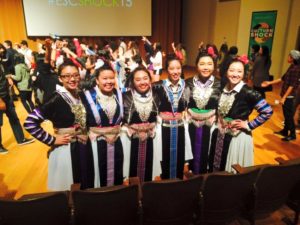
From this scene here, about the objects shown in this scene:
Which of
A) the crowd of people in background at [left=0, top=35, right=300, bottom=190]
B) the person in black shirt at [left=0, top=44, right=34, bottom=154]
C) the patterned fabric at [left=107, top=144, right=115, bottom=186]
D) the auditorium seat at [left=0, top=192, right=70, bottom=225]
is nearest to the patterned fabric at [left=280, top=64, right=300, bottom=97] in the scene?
the crowd of people in background at [left=0, top=35, right=300, bottom=190]

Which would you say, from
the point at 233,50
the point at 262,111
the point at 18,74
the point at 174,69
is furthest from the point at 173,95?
the point at 18,74

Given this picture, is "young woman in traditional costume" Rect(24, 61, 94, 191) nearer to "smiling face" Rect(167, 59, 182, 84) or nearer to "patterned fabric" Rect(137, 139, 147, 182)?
"patterned fabric" Rect(137, 139, 147, 182)

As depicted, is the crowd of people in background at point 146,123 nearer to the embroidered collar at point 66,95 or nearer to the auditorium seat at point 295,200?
the embroidered collar at point 66,95

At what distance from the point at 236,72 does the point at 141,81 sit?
0.89 m

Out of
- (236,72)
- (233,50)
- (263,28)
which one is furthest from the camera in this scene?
(263,28)

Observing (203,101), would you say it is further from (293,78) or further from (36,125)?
(293,78)

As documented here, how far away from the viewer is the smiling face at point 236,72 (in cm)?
244

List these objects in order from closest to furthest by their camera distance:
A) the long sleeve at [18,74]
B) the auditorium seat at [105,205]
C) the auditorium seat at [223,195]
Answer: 1. the auditorium seat at [105,205]
2. the auditorium seat at [223,195]
3. the long sleeve at [18,74]

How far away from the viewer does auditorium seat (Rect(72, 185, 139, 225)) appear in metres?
1.60

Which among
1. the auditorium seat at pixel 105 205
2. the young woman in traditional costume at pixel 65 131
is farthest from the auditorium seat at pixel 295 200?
the young woman in traditional costume at pixel 65 131

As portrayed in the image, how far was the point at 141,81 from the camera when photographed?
7.54 ft

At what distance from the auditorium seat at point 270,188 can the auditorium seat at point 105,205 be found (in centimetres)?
88

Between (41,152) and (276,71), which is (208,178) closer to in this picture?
(41,152)

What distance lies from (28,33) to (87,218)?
10.6m
